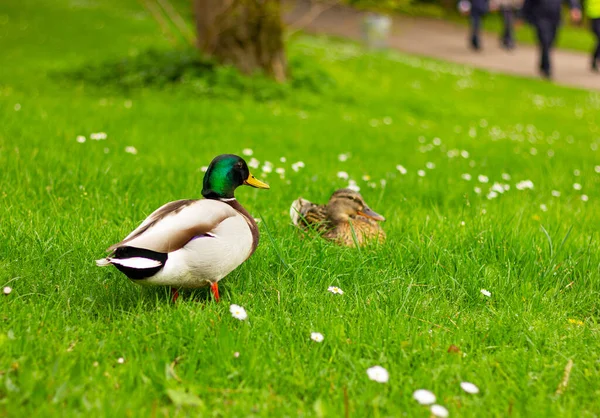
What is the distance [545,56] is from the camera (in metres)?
16.4

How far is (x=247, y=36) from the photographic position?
938 centimetres

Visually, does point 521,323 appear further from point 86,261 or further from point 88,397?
point 86,261

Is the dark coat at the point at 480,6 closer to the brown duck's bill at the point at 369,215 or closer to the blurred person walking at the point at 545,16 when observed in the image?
the blurred person walking at the point at 545,16

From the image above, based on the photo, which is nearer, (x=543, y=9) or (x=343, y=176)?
(x=343, y=176)

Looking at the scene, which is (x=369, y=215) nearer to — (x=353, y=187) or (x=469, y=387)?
(x=353, y=187)

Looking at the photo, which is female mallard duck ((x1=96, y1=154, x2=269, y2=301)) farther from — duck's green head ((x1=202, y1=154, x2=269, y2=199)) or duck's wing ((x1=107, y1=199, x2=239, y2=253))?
duck's green head ((x1=202, y1=154, x2=269, y2=199))

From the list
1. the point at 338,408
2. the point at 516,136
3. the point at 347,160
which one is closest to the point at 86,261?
the point at 338,408

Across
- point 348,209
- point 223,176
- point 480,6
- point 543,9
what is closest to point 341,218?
point 348,209

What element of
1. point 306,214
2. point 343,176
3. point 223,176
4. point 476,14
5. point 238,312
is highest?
point 223,176

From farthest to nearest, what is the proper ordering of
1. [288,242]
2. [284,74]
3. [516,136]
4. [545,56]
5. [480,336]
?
[545,56]
[284,74]
[516,136]
[288,242]
[480,336]

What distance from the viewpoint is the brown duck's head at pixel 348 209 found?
12.6 ft

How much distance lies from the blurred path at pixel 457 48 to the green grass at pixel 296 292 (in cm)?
878

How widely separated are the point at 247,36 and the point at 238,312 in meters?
7.42

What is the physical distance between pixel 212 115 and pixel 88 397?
5.58 meters
